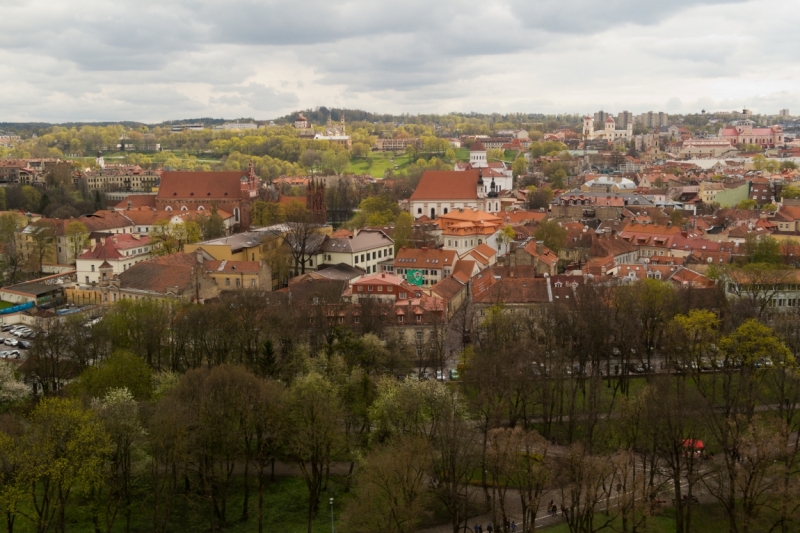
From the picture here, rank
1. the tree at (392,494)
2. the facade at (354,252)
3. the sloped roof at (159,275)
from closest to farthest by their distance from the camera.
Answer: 1. the tree at (392,494)
2. the sloped roof at (159,275)
3. the facade at (354,252)

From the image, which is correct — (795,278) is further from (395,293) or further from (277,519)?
(277,519)

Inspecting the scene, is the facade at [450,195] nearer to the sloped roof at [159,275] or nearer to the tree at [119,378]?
the sloped roof at [159,275]

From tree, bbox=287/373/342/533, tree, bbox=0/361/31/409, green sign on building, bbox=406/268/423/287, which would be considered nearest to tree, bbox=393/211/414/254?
green sign on building, bbox=406/268/423/287

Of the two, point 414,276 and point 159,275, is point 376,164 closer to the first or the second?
point 414,276

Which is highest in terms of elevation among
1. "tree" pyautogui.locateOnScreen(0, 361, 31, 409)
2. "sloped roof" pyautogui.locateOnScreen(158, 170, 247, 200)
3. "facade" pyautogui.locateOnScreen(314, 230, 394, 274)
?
"sloped roof" pyautogui.locateOnScreen(158, 170, 247, 200)

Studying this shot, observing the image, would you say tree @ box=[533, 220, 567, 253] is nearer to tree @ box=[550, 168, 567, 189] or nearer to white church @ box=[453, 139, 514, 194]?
white church @ box=[453, 139, 514, 194]

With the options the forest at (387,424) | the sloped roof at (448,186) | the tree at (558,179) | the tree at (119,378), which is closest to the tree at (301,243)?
the forest at (387,424)
